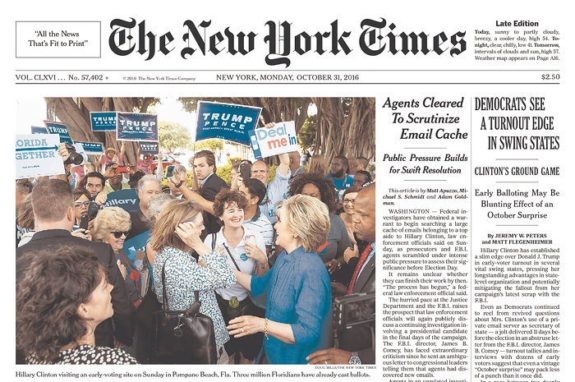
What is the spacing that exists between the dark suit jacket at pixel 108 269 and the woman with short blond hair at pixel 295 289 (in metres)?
0.78

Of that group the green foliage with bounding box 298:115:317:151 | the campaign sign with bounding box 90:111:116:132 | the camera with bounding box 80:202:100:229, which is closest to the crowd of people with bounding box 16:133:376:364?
the camera with bounding box 80:202:100:229

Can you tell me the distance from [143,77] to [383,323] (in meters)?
2.66

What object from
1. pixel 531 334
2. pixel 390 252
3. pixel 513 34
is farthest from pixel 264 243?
pixel 513 34

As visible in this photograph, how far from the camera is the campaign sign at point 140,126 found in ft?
14.8

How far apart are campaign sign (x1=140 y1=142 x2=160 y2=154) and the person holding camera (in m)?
0.63

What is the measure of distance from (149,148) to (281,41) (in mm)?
1325

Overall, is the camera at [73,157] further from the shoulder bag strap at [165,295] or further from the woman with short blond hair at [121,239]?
the shoulder bag strap at [165,295]

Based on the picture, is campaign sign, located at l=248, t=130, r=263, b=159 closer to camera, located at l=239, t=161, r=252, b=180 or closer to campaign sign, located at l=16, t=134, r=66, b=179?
camera, located at l=239, t=161, r=252, b=180

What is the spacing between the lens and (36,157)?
4500mm

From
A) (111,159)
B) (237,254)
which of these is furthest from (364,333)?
(111,159)

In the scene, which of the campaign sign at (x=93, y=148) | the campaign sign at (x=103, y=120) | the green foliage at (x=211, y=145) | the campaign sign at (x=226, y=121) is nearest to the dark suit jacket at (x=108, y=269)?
the campaign sign at (x=93, y=148)

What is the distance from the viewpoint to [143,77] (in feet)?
14.7

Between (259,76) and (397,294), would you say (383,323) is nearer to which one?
(397,294)

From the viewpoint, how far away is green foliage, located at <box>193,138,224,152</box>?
14.9ft
